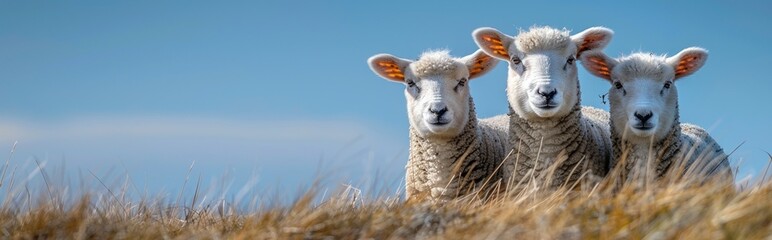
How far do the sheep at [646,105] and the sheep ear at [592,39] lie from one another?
0.14 metres

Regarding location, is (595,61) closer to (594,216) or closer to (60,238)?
(594,216)

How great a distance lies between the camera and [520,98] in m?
7.69

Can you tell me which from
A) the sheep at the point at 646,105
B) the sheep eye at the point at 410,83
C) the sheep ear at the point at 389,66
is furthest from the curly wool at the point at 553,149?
the sheep ear at the point at 389,66

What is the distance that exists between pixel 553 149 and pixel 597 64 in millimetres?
880

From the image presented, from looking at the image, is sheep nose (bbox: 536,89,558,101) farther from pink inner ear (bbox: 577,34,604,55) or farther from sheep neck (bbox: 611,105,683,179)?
pink inner ear (bbox: 577,34,604,55)

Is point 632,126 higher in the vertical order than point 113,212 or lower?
higher

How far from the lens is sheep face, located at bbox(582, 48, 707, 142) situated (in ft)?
24.1

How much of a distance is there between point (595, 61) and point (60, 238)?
4.80m

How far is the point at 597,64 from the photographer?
8.04 m

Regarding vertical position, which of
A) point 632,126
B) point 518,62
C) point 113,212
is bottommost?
point 113,212

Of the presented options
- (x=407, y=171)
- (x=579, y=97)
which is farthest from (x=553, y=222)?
(x=407, y=171)

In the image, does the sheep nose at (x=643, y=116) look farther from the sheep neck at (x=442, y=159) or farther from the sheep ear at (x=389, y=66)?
the sheep ear at (x=389, y=66)

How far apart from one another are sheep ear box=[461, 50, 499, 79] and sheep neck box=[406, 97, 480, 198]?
0.97 ft

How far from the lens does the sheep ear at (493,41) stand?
316 inches
